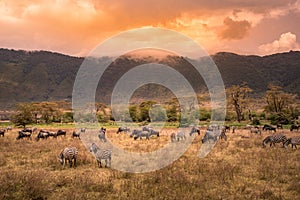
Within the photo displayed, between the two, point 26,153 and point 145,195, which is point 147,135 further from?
point 145,195

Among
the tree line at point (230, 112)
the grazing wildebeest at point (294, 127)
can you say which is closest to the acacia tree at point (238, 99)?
the tree line at point (230, 112)

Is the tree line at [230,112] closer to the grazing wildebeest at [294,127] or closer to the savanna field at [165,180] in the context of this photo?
the grazing wildebeest at [294,127]

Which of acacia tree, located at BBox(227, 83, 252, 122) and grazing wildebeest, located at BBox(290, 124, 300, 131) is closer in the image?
grazing wildebeest, located at BBox(290, 124, 300, 131)

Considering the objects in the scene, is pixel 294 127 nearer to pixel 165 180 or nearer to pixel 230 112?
pixel 165 180

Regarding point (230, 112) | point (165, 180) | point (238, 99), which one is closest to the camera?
point (165, 180)

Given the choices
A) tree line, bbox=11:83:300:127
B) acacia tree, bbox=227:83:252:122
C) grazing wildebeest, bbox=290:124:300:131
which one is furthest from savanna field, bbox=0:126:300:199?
acacia tree, bbox=227:83:252:122

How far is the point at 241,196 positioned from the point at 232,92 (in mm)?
72929

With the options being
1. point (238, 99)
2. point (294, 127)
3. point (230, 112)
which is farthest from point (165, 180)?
point (230, 112)

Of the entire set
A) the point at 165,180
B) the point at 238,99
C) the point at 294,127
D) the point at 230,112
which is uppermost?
the point at 238,99

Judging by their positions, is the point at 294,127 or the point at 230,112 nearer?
the point at 294,127

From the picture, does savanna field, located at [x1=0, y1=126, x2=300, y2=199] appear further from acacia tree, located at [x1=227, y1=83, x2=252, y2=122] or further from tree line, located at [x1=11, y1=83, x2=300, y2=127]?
acacia tree, located at [x1=227, y1=83, x2=252, y2=122]

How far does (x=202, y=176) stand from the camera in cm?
1461

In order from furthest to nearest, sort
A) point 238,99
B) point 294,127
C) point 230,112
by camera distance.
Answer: point 230,112, point 238,99, point 294,127

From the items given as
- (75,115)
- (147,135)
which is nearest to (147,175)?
Answer: (147,135)
